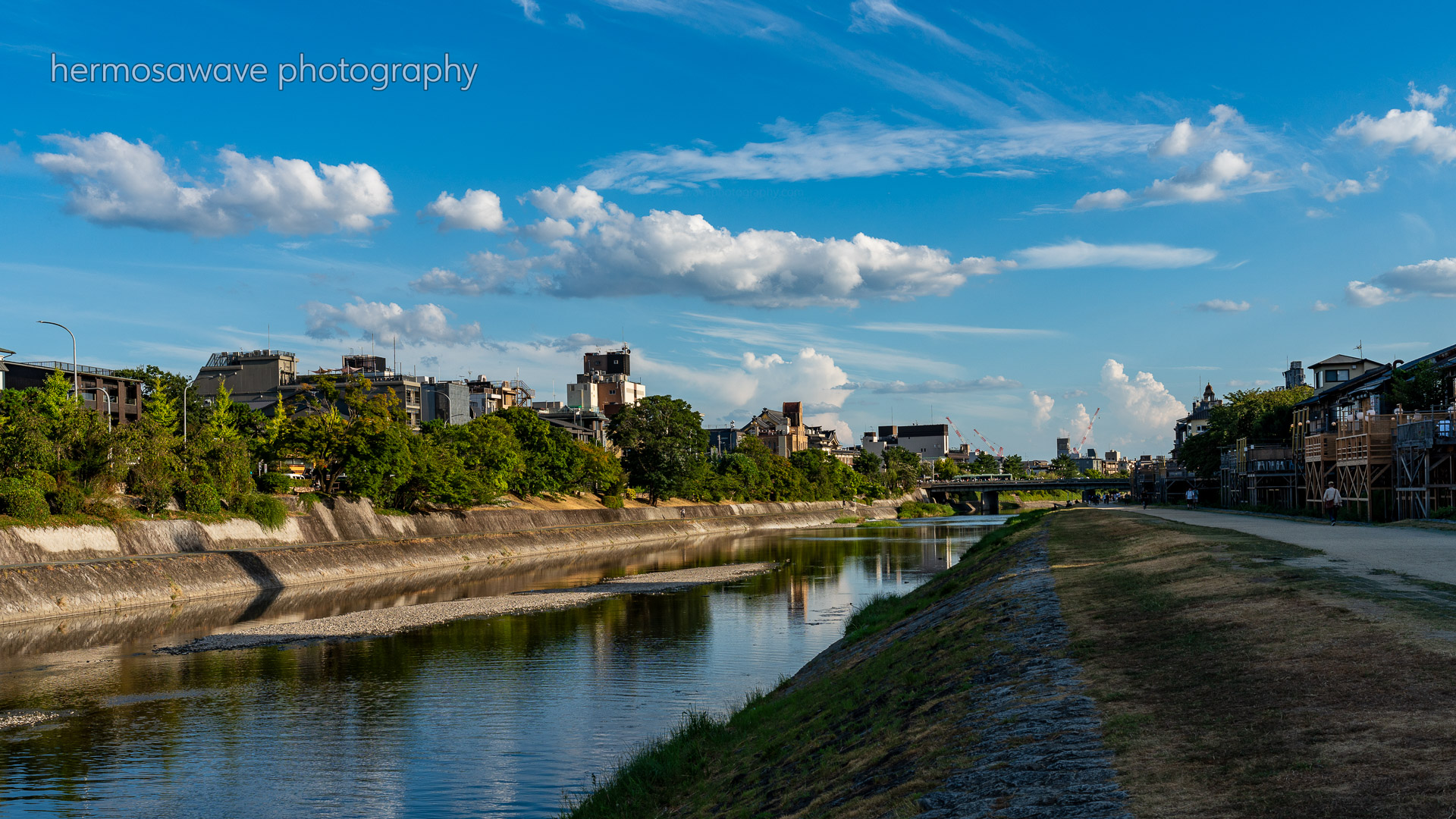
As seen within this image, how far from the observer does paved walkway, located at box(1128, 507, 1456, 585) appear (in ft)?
70.4

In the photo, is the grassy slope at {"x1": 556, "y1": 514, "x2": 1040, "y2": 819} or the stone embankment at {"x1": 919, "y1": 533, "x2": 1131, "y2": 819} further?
the grassy slope at {"x1": 556, "y1": 514, "x2": 1040, "y2": 819}

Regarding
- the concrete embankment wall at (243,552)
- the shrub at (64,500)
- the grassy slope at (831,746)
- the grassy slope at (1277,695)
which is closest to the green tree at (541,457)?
the concrete embankment wall at (243,552)

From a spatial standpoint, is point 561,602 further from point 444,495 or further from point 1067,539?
point 444,495

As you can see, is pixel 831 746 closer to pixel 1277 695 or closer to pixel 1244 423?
pixel 1277 695

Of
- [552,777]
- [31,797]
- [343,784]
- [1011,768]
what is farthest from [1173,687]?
[31,797]

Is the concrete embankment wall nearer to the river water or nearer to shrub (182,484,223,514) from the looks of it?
shrub (182,484,223,514)

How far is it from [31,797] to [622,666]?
1732 cm

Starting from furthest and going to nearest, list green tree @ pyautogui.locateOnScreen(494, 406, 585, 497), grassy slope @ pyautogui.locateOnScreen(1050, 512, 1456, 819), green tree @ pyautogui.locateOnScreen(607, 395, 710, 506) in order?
green tree @ pyautogui.locateOnScreen(607, 395, 710, 506) → green tree @ pyautogui.locateOnScreen(494, 406, 585, 497) → grassy slope @ pyautogui.locateOnScreen(1050, 512, 1456, 819)

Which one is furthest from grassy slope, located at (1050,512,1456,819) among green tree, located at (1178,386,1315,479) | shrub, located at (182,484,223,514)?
green tree, located at (1178,386,1315,479)

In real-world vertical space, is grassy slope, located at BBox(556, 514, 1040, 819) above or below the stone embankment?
below

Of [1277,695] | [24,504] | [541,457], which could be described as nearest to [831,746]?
[1277,695]

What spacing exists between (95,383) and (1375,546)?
462 feet

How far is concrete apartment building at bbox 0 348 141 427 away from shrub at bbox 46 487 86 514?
72.3 metres

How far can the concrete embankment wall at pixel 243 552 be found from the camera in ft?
160
